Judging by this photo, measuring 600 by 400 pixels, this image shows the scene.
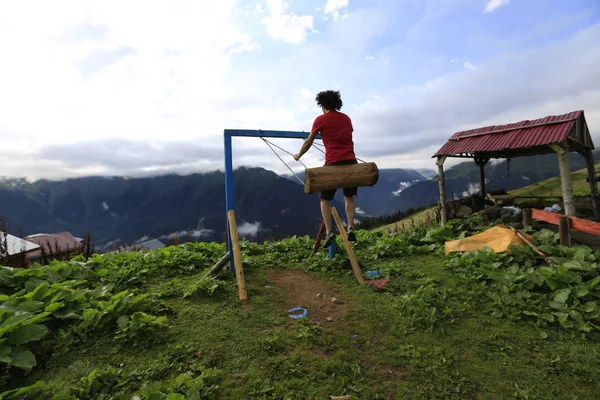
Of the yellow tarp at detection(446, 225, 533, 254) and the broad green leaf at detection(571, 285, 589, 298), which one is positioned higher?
the yellow tarp at detection(446, 225, 533, 254)

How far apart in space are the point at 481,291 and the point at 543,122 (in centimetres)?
1136

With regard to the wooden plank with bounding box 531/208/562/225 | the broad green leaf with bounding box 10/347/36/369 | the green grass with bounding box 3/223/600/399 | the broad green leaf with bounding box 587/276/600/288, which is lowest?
the green grass with bounding box 3/223/600/399

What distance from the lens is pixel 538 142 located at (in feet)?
37.8

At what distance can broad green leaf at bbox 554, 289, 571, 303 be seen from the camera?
4.60 meters

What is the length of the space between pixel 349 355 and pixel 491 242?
5702 millimetres

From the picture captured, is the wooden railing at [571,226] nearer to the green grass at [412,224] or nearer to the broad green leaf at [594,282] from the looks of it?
the broad green leaf at [594,282]

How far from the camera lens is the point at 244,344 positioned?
395 centimetres

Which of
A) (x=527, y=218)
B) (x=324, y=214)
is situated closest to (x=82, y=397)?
(x=324, y=214)

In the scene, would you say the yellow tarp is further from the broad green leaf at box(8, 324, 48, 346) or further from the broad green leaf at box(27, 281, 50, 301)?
the broad green leaf at box(27, 281, 50, 301)

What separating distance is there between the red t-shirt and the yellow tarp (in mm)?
4206

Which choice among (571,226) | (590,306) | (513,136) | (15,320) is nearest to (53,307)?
(15,320)

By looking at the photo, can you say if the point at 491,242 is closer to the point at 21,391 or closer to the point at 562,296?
the point at 562,296

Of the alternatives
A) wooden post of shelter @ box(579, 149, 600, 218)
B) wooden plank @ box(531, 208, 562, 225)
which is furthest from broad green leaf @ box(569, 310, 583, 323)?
wooden post of shelter @ box(579, 149, 600, 218)

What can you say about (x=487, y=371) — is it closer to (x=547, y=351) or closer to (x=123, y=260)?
(x=547, y=351)
